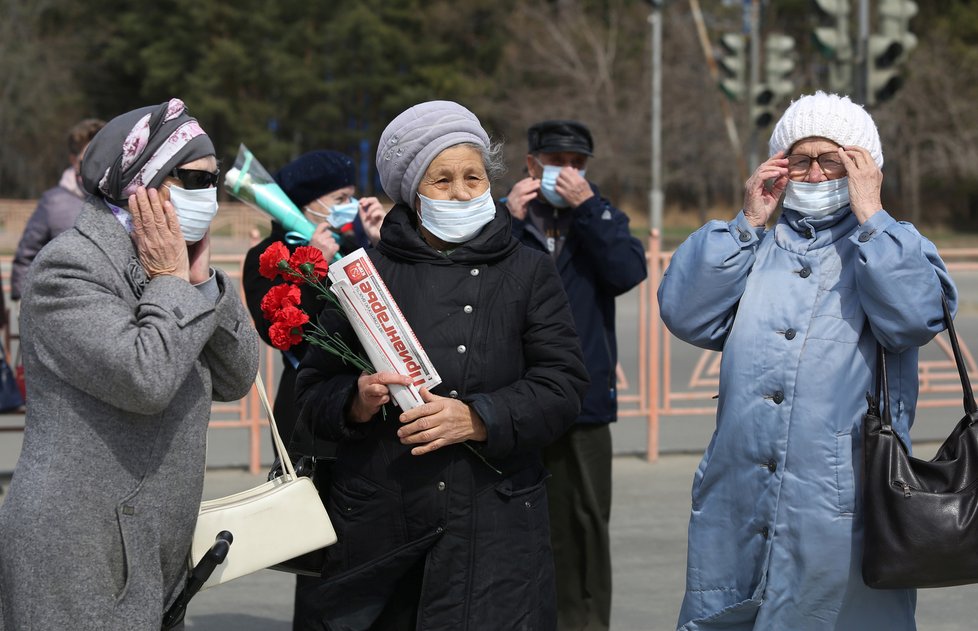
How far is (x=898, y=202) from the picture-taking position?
5000 centimetres

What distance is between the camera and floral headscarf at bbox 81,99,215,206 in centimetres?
288

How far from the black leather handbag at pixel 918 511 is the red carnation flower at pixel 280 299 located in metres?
1.45

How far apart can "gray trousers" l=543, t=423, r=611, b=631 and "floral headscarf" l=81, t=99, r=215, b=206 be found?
231 centimetres

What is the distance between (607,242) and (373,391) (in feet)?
5.86

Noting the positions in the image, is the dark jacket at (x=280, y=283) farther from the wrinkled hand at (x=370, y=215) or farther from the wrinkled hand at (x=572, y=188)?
the wrinkled hand at (x=572, y=188)

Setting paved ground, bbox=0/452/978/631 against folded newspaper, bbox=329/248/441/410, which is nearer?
folded newspaper, bbox=329/248/441/410

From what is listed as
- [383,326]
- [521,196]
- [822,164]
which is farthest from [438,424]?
[521,196]

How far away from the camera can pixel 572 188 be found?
15.6ft

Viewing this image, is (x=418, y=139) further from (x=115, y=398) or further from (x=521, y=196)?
(x=521, y=196)

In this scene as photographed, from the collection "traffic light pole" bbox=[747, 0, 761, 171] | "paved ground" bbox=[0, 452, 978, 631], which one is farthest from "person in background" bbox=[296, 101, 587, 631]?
"traffic light pole" bbox=[747, 0, 761, 171]

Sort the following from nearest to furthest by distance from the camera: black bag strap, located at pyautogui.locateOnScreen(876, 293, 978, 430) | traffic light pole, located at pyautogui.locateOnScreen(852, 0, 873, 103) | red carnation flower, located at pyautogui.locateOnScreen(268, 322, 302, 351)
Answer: black bag strap, located at pyautogui.locateOnScreen(876, 293, 978, 430) → red carnation flower, located at pyautogui.locateOnScreen(268, 322, 302, 351) → traffic light pole, located at pyautogui.locateOnScreen(852, 0, 873, 103)

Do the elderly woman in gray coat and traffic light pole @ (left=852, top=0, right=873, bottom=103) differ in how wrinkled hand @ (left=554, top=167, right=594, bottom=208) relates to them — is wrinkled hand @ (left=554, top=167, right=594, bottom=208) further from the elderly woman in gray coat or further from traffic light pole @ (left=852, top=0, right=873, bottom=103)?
traffic light pole @ (left=852, top=0, right=873, bottom=103)

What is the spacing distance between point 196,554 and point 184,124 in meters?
1.01

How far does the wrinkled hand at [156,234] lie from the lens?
9.39 feet
